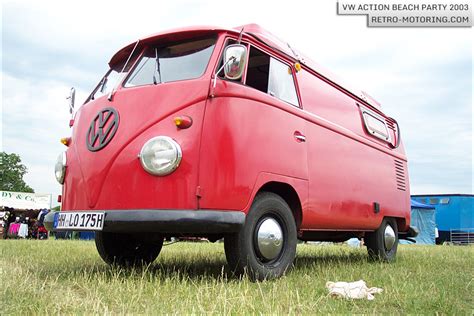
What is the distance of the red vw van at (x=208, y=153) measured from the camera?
3.58 m

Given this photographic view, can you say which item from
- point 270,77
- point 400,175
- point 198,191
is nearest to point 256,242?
point 198,191

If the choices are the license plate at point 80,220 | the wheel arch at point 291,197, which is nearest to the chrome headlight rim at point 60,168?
the license plate at point 80,220

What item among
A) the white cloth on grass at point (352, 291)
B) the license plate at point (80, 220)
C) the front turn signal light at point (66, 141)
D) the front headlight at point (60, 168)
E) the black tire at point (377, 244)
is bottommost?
the white cloth on grass at point (352, 291)

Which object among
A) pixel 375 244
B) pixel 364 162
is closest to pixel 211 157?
pixel 364 162

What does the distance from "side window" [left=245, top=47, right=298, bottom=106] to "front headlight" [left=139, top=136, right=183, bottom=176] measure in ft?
3.48

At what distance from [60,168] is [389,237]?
4827mm

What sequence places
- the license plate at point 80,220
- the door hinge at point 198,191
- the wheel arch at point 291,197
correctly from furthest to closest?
1. the wheel arch at point 291,197
2. the license plate at point 80,220
3. the door hinge at point 198,191

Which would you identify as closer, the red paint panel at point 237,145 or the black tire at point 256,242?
the red paint panel at point 237,145

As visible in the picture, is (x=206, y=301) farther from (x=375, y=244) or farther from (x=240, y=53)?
(x=375, y=244)

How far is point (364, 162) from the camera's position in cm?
616

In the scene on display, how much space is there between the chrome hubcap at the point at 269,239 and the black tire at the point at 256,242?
0.02m

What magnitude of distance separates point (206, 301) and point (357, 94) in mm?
4910

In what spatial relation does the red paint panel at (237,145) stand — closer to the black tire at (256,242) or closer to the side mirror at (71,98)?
the black tire at (256,242)

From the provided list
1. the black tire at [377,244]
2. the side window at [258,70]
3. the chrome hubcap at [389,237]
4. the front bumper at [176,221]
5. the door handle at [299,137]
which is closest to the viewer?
the front bumper at [176,221]
